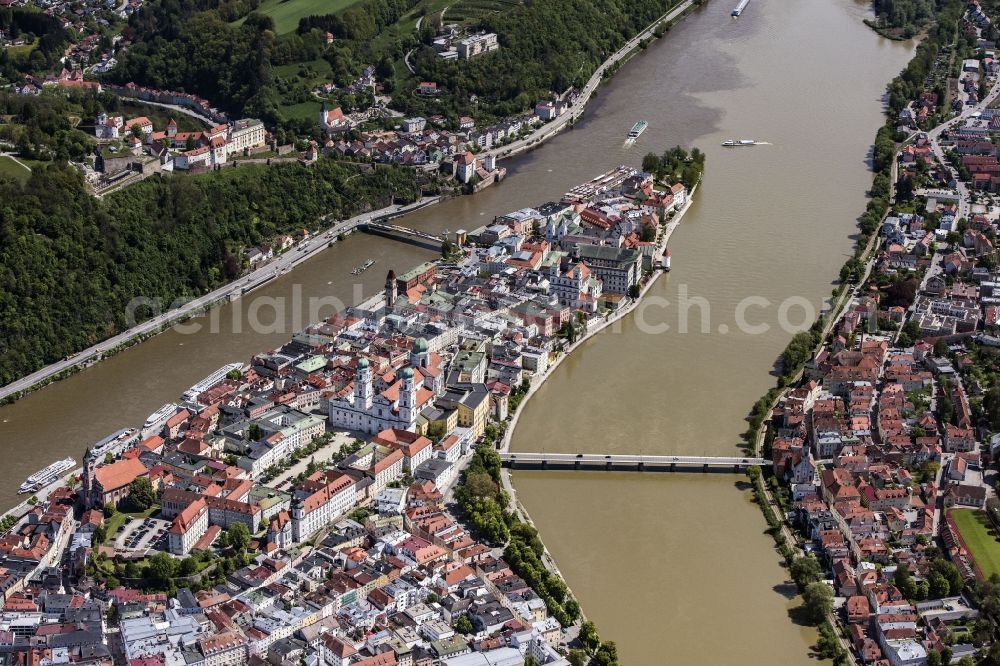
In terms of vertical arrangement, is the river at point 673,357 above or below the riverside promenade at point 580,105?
below

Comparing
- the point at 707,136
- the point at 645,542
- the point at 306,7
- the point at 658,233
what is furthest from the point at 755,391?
the point at 306,7

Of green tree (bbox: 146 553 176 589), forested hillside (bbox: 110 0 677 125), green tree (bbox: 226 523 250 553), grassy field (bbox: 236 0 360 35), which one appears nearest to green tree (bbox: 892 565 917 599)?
green tree (bbox: 226 523 250 553)

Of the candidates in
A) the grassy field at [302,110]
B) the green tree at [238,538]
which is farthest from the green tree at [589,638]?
the grassy field at [302,110]

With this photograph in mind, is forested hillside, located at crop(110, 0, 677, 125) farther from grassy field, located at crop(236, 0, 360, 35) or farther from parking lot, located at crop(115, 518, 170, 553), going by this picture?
parking lot, located at crop(115, 518, 170, 553)

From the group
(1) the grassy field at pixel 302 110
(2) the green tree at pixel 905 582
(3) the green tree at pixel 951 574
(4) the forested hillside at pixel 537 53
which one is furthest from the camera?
(4) the forested hillside at pixel 537 53

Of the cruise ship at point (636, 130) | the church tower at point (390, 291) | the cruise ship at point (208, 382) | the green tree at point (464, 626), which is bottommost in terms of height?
the green tree at point (464, 626)

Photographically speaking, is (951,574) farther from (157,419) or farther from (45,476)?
(45,476)

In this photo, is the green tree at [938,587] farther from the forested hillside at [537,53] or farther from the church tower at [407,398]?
the forested hillside at [537,53]
